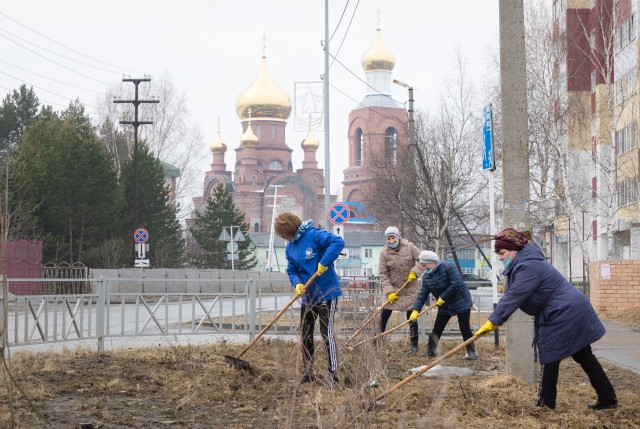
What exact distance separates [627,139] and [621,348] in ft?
78.2

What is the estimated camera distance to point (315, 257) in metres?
8.98

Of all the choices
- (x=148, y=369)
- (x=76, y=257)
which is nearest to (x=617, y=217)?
(x=76, y=257)

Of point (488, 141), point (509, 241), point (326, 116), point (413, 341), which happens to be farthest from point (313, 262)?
point (326, 116)

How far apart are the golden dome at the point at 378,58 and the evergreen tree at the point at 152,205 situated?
4948 cm

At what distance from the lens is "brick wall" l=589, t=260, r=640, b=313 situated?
22.8m

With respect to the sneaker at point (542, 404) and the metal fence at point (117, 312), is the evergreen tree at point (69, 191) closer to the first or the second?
the metal fence at point (117, 312)

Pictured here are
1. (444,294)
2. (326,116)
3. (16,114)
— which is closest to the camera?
(444,294)

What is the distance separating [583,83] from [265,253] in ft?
225

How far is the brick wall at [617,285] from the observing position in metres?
22.8

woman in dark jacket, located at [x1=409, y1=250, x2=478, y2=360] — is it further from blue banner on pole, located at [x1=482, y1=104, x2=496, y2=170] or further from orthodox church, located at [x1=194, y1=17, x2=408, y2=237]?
orthodox church, located at [x1=194, y1=17, x2=408, y2=237]

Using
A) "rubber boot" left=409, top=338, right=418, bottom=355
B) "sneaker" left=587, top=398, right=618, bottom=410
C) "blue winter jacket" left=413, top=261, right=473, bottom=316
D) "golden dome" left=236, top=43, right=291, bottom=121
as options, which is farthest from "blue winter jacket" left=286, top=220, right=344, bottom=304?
"golden dome" left=236, top=43, right=291, bottom=121

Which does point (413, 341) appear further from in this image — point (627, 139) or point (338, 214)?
point (627, 139)

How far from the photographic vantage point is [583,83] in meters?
40.2

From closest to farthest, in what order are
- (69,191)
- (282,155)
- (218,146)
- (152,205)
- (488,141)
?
1. (488,141)
2. (69,191)
3. (152,205)
4. (282,155)
5. (218,146)
